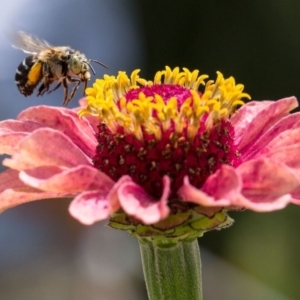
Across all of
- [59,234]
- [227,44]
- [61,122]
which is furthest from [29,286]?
[61,122]

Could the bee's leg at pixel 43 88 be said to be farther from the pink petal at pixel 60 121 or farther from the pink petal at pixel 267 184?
the pink petal at pixel 267 184

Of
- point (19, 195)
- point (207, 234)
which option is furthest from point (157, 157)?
point (207, 234)

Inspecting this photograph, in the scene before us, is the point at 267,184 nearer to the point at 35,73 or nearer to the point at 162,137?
the point at 162,137

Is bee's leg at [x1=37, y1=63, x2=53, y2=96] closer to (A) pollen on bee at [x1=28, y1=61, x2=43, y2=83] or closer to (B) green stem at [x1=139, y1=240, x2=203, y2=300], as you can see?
(A) pollen on bee at [x1=28, y1=61, x2=43, y2=83]

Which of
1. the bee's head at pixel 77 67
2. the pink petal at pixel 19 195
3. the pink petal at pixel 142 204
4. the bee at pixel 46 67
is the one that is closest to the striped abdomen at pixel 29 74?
the bee at pixel 46 67

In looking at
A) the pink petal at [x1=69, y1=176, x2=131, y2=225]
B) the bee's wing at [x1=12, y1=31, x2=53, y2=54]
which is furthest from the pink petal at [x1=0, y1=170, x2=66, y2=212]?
the bee's wing at [x1=12, y1=31, x2=53, y2=54]

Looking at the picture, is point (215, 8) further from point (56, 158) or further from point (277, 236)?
point (56, 158)
